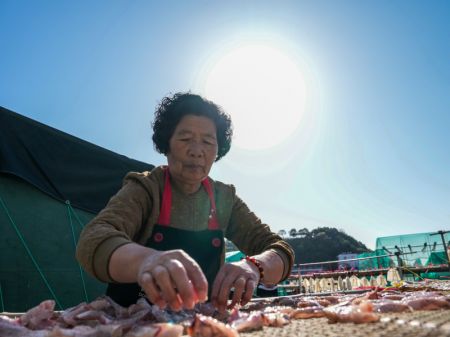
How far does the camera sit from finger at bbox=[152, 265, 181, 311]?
82 centimetres

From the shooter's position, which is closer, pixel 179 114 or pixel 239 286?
pixel 239 286

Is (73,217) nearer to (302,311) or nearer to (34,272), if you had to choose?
(34,272)

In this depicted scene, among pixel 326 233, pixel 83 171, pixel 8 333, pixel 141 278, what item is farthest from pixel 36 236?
pixel 326 233

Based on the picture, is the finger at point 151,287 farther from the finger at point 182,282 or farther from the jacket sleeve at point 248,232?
the jacket sleeve at point 248,232

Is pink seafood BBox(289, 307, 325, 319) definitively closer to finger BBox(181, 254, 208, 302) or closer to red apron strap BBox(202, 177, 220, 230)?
finger BBox(181, 254, 208, 302)

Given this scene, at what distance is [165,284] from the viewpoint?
820 millimetres

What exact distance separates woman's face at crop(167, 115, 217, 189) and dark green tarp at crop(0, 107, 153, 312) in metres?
3.88

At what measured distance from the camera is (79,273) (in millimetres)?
5258

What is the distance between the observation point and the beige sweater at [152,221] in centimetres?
120

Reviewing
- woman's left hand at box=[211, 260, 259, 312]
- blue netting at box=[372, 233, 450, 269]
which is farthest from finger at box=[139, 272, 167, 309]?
blue netting at box=[372, 233, 450, 269]

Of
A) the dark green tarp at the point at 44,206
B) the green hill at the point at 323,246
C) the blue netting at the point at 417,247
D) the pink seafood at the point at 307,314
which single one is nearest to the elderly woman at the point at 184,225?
the pink seafood at the point at 307,314

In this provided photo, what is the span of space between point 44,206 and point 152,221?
13.7 feet

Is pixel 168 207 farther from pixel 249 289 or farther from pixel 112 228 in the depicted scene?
pixel 249 289

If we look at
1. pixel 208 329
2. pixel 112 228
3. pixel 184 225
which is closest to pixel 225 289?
pixel 208 329
